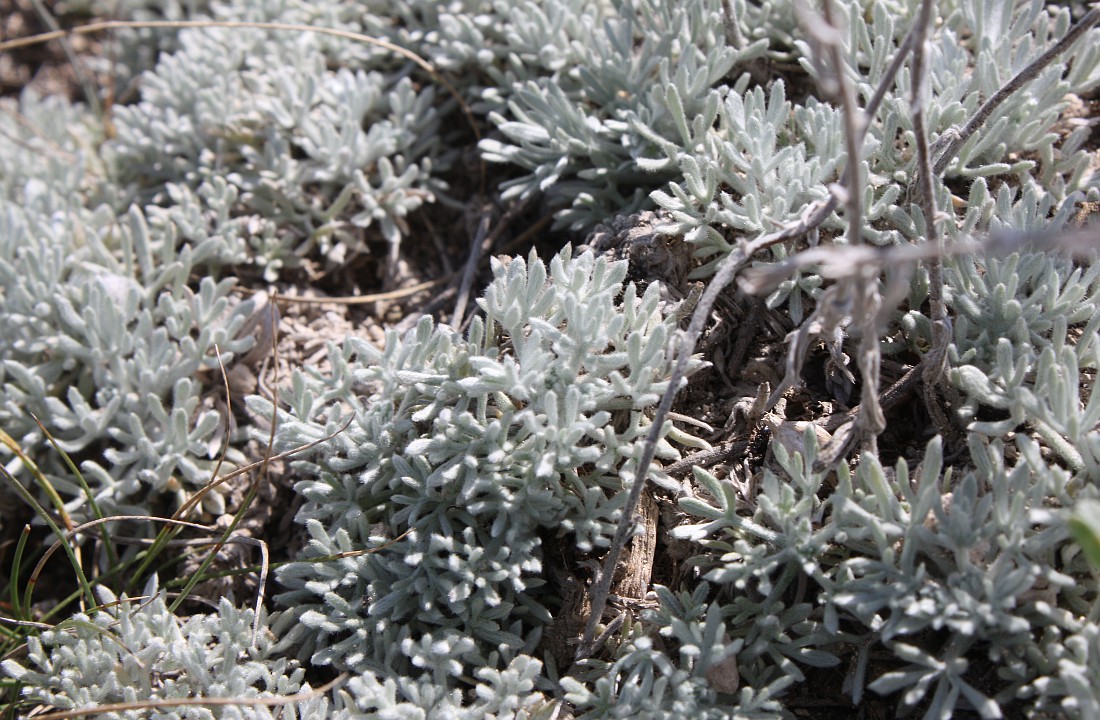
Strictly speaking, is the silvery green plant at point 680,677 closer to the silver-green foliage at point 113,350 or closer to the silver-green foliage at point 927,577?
the silver-green foliage at point 927,577

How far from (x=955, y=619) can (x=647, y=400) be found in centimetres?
97

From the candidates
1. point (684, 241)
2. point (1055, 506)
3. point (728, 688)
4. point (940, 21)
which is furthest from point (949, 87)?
point (728, 688)

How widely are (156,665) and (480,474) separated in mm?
1147

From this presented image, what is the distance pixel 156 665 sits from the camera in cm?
271

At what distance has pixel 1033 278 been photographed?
273 cm

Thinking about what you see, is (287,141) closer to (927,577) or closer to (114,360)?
(114,360)

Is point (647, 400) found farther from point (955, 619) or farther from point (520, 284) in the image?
point (955, 619)

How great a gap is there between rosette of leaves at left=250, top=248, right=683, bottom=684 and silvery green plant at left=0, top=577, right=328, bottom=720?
5.7 inches

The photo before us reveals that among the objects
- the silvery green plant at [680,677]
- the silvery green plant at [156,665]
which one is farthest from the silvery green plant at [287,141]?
the silvery green plant at [680,677]

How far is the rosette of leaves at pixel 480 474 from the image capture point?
2.61 meters

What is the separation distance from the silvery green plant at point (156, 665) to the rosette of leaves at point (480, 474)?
0.15 meters

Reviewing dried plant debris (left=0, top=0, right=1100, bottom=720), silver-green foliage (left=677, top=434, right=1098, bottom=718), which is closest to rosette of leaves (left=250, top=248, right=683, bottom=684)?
dried plant debris (left=0, top=0, right=1100, bottom=720)

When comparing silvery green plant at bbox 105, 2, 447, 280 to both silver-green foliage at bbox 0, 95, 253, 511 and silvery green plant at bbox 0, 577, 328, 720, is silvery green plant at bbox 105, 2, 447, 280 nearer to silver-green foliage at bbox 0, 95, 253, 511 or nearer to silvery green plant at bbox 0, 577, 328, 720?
silver-green foliage at bbox 0, 95, 253, 511

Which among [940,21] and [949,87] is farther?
[940,21]
